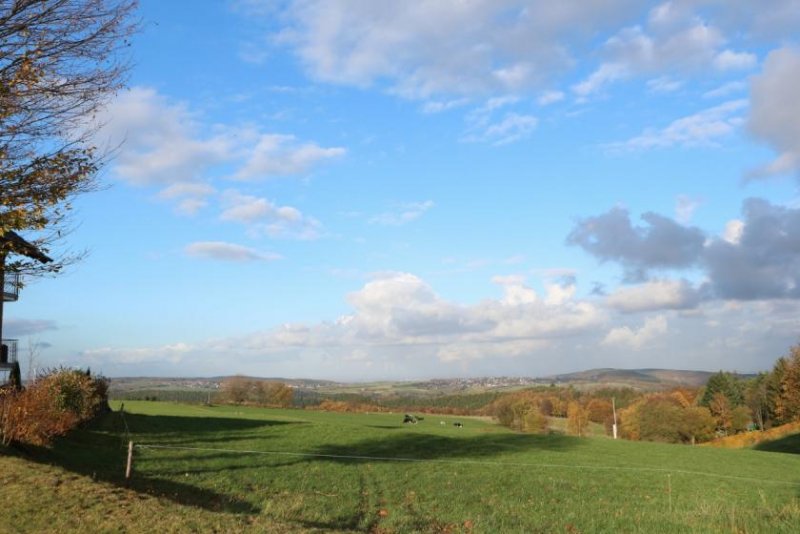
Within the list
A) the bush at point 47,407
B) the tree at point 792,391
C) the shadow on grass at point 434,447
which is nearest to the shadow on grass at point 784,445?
the tree at point 792,391

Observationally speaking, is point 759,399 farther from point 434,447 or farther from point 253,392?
point 253,392

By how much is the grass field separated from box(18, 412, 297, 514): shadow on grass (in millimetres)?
75

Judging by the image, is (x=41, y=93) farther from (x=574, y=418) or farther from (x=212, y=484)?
(x=574, y=418)

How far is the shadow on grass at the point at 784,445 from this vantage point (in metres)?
54.6

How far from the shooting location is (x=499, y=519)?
13.3m

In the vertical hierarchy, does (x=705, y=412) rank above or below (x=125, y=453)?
below

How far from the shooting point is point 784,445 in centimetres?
5628

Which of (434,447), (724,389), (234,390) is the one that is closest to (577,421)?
(724,389)

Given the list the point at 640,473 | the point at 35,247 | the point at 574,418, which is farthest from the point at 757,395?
the point at 35,247

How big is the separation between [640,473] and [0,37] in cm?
2601

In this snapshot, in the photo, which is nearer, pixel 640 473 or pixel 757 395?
pixel 640 473

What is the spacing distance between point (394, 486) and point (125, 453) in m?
9.81

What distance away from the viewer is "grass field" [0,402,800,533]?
10750mm

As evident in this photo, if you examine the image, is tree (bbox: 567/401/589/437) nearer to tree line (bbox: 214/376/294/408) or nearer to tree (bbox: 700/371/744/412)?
tree (bbox: 700/371/744/412)
